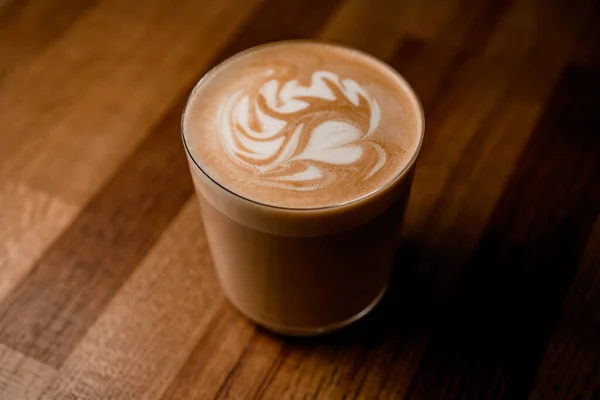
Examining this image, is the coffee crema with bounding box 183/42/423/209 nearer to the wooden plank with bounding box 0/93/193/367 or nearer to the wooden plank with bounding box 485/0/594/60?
the wooden plank with bounding box 0/93/193/367

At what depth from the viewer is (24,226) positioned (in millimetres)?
822

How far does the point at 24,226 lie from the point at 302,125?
0.40 metres

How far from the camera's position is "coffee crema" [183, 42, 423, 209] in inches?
22.9

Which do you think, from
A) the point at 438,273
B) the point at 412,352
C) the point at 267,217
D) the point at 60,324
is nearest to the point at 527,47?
the point at 438,273

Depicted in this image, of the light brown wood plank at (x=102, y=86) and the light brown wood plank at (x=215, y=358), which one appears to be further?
the light brown wood plank at (x=102, y=86)

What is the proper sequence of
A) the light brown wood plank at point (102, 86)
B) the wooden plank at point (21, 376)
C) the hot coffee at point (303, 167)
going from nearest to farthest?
the hot coffee at point (303, 167) < the wooden plank at point (21, 376) < the light brown wood plank at point (102, 86)

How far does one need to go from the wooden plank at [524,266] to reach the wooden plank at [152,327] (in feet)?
0.74

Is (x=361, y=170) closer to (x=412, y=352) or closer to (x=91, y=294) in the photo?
(x=412, y=352)

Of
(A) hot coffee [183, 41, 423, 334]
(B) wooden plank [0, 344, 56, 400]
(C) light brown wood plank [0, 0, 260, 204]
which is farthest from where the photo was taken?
(C) light brown wood plank [0, 0, 260, 204]

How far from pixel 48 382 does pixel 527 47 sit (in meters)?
0.78

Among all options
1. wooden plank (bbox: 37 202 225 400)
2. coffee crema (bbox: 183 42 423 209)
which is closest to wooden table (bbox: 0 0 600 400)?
wooden plank (bbox: 37 202 225 400)

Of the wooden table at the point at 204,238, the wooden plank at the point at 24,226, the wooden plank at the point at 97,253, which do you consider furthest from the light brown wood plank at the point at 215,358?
the wooden plank at the point at 24,226

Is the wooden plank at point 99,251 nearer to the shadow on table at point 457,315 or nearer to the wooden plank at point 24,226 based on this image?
the wooden plank at point 24,226

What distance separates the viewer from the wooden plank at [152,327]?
0.70m
